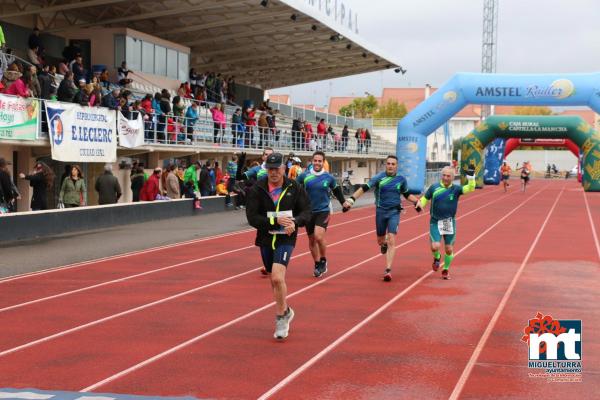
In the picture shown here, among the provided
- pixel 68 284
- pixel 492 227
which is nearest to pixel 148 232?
pixel 68 284

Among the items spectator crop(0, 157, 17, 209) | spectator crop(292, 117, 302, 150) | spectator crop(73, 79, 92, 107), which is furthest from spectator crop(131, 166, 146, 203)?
spectator crop(292, 117, 302, 150)

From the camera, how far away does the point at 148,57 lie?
32.6 m

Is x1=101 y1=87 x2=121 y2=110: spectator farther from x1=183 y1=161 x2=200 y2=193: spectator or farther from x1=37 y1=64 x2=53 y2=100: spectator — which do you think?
x1=183 y1=161 x2=200 y2=193: spectator

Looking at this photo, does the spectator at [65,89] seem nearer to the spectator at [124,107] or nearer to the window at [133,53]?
the spectator at [124,107]

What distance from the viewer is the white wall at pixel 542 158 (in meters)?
100

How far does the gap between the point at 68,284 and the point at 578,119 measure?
3878cm

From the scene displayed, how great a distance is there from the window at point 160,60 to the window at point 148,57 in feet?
1.07

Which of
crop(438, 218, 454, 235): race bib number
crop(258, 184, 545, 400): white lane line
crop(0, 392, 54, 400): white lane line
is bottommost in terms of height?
crop(0, 392, 54, 400): white lane line

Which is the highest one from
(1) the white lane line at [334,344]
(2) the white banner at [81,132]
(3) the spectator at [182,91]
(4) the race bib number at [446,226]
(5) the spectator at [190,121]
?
(3) the spectator at [182,91]

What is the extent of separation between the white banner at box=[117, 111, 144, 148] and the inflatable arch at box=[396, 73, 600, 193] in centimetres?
1287

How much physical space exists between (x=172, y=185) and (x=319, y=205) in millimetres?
11856

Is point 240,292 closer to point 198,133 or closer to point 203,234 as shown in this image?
point 203,234

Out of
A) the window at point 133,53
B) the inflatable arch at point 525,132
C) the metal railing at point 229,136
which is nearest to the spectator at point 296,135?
the metal railing at point 229,136

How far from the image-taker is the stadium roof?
1189 inches
